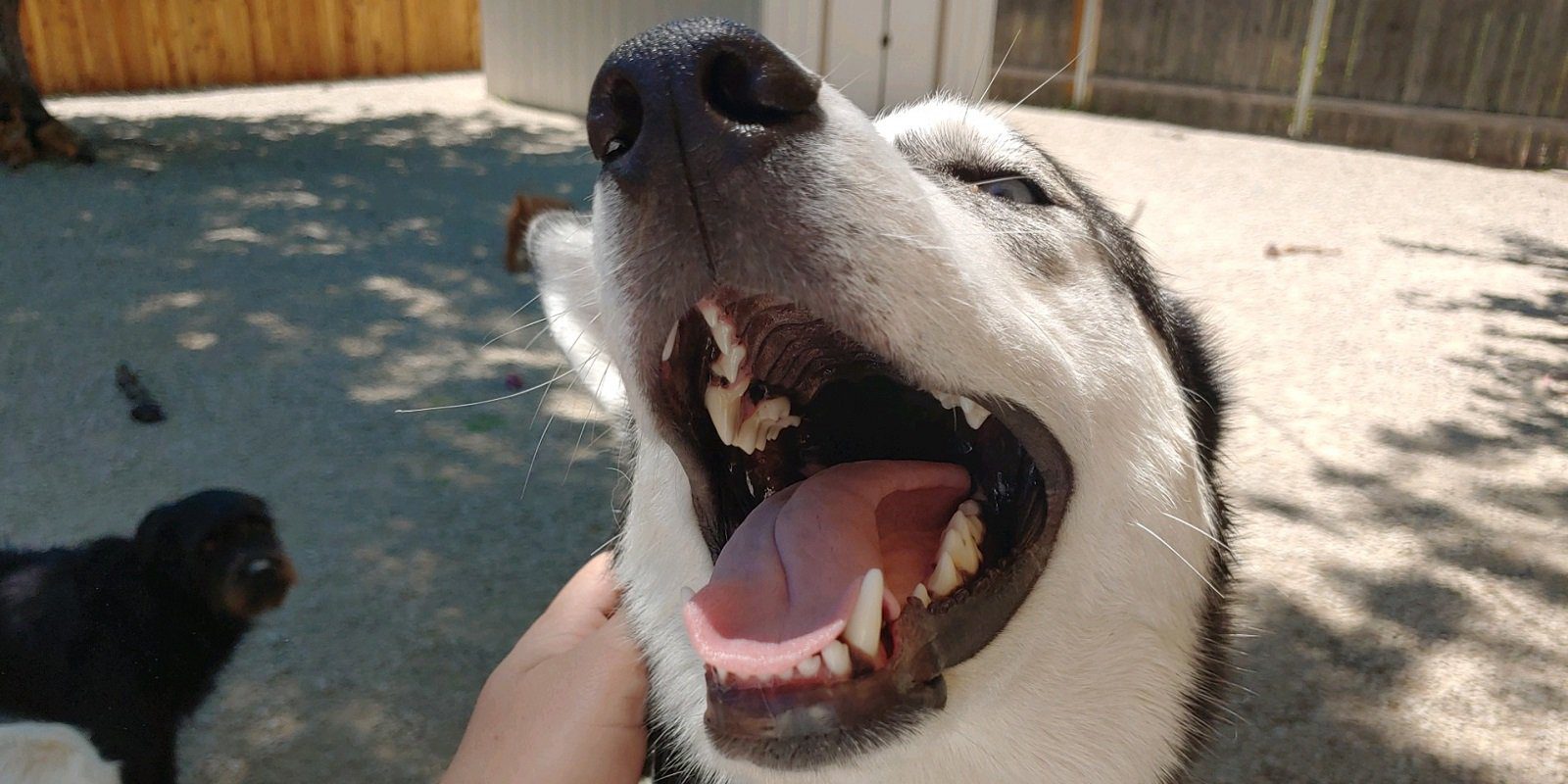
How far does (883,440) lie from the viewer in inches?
79.4

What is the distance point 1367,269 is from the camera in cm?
745

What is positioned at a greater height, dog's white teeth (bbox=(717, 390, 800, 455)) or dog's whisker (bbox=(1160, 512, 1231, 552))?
dog's white teeth (bbox=(717, 390, 800, 455))

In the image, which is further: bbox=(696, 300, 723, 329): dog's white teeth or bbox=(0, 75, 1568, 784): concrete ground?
bbox=(0, 75, 1568, 784): concrete ground

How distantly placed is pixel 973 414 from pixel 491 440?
11.2ft

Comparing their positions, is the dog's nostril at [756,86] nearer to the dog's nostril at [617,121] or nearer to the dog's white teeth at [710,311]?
the dog's nostril at [617,121]

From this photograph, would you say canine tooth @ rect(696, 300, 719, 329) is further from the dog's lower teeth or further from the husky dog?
the dog's lower teeth

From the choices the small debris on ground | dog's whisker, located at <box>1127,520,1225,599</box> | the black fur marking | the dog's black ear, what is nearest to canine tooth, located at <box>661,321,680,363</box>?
dog's whisker, located at <box>1127,520,1225,599</box>

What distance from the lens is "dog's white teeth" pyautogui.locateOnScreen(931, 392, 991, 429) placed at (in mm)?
1718

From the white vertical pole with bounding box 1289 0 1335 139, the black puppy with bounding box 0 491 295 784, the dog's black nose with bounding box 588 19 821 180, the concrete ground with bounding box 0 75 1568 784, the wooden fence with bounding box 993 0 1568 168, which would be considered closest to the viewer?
the dog's black nose with bounding box 588 19 821 180

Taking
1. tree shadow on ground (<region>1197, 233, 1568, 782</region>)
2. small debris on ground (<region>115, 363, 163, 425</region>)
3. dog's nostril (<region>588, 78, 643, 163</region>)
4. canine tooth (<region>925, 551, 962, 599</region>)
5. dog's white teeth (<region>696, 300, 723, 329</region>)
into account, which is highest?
dog's nostril (<region>588, 78, 643, 163</region>)

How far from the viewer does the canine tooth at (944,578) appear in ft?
5.42

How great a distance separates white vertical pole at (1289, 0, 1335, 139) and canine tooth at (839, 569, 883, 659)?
1343 centimetres

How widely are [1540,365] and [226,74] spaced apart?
14945 mm

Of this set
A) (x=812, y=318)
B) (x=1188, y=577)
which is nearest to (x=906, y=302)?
(x=812, y=318)
